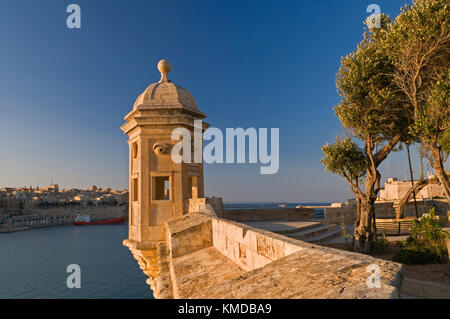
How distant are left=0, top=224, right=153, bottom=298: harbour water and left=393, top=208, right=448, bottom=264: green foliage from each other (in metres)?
23.6

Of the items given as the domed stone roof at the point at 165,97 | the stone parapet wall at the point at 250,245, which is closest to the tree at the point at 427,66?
the stone parapet wall at the point at 250,245

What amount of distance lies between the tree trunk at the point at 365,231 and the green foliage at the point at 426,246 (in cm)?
102

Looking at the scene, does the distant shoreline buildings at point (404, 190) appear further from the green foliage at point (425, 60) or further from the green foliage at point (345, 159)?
the green foliage at point (425, 60)

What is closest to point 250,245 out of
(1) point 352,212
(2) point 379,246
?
(2) point 379,246

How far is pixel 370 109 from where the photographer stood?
9984 millimetres

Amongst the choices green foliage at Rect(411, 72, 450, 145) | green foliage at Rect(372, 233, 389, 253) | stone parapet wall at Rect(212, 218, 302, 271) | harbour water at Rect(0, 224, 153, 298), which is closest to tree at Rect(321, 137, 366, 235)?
green foliage at Rect(372, 233, 389, 253)

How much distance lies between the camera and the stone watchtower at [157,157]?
1114 centimetres

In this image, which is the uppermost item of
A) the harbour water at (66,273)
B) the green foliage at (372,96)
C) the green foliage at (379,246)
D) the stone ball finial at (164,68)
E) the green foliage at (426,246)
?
the stone ball finial at (164,68)

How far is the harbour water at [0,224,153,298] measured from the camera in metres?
28.9

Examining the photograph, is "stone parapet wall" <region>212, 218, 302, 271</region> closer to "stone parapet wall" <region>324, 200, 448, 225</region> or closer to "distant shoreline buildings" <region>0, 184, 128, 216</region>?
"stone parapet wall" <region>324, 200, 448, 225</region>

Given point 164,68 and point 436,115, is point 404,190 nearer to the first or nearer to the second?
point 436,115
